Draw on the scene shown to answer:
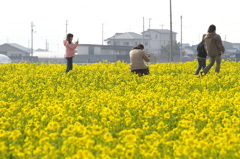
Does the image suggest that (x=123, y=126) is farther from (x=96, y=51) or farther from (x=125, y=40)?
(x=125, y=40)

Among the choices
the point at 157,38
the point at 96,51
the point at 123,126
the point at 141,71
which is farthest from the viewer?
the point at 157,38

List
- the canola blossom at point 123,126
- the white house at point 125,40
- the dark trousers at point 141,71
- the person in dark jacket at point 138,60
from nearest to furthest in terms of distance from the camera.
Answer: the canola blossom at point 123,126
the person in dark jacket at point 138,60
the dark trousers at point 141,71
the white house at point 125,40

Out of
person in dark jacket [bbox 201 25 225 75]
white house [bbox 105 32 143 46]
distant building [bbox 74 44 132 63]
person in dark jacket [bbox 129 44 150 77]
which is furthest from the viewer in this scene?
white house [bbox 105 32 143 46]

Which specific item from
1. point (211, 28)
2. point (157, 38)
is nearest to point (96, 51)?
point (157, 38)

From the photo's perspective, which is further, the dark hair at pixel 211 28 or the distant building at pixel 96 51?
the distant building at pixel 96 51

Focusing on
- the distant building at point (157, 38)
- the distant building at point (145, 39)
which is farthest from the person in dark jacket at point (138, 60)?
the distant building at point (157, 38)

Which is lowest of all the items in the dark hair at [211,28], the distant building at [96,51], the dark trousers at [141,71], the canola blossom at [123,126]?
the canola blossom at [123,126]

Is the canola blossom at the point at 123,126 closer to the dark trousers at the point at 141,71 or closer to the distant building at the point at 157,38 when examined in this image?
the dark trousers at the point at 141,71

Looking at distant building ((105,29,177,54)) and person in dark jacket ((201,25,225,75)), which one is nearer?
person in dark jacket ((201,25,225,75))

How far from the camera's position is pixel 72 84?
519 inches

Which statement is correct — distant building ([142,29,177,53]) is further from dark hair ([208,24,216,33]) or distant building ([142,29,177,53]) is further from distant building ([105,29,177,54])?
dark hair ([208,24,216,33])

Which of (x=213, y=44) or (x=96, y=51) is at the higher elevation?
(x=96, y=51)

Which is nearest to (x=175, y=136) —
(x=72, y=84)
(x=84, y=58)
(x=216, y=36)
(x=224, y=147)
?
(x=224, y=147)

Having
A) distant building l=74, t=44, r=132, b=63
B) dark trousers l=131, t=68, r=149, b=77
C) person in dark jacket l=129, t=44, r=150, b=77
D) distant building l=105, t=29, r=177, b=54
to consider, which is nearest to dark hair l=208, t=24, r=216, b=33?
person in dark jacket l=129, t=44, r=150, b=77
